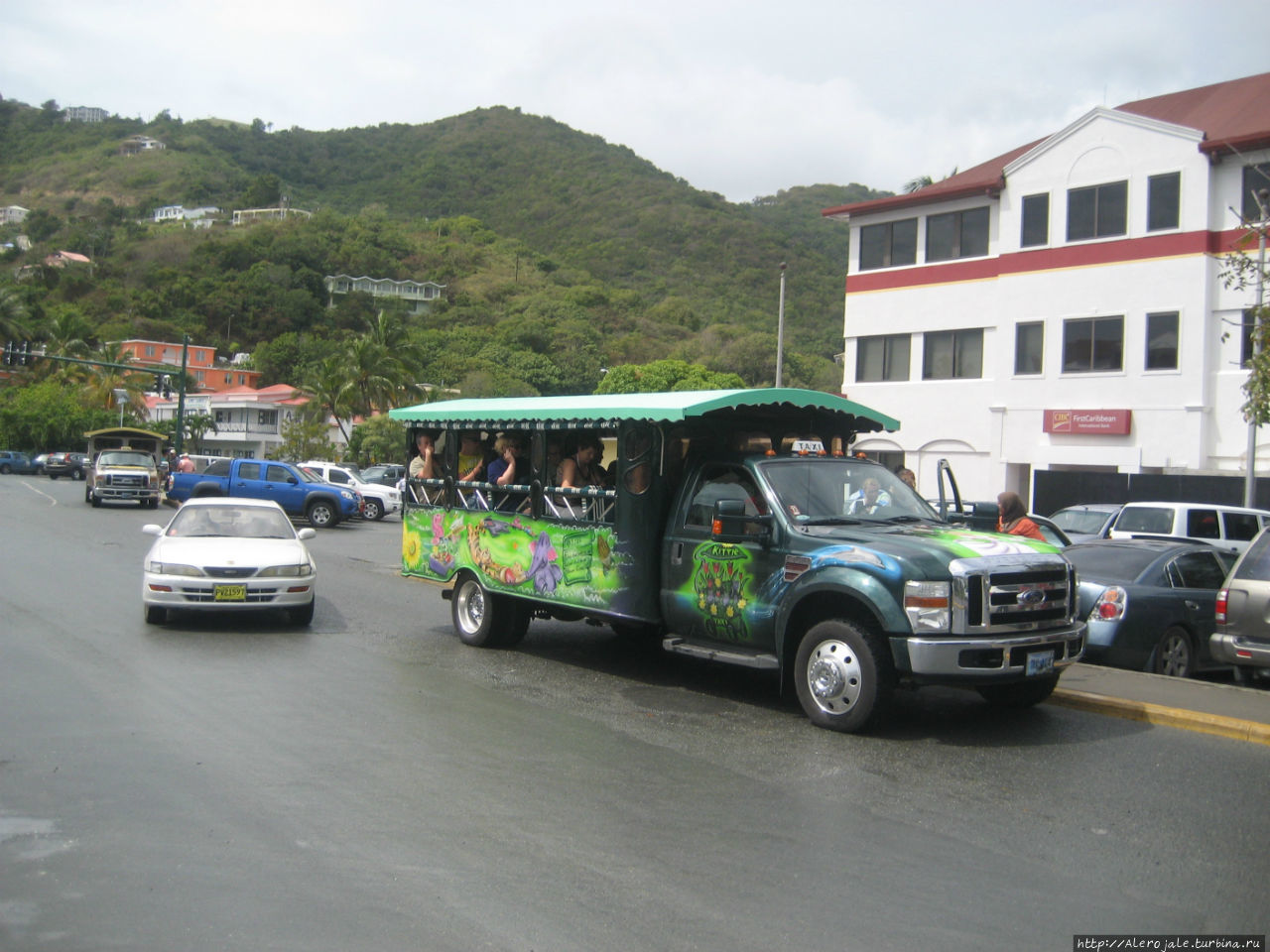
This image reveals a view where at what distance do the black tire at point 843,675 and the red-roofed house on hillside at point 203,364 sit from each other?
96335 mm

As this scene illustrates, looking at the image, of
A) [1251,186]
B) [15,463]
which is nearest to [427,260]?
[15,463]

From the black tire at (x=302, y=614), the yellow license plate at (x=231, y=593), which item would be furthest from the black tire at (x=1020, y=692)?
the yellow license plate at (x=231, y=593)

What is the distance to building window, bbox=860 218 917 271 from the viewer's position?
3228 centimetres

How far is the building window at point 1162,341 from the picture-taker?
27031mm

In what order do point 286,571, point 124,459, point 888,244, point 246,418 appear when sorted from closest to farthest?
point 286,571 < point 888,244 < point 124,459 < point 246,418

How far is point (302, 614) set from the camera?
1267cm

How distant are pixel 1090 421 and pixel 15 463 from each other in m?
66.0

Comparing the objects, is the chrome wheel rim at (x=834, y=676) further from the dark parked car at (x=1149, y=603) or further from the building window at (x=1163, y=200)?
the building window at (x=1163, y=200)

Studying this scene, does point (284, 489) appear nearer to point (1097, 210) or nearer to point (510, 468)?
point (510, 468)

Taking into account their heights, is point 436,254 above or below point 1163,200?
above

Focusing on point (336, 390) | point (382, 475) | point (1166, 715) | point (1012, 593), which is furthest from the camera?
point (336, 390)

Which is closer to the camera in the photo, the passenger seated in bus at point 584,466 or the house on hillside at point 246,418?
the passenger seated in bus at point 584,466

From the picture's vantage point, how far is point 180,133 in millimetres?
194875

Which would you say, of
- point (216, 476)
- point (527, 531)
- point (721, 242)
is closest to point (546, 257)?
point (721, 242)
